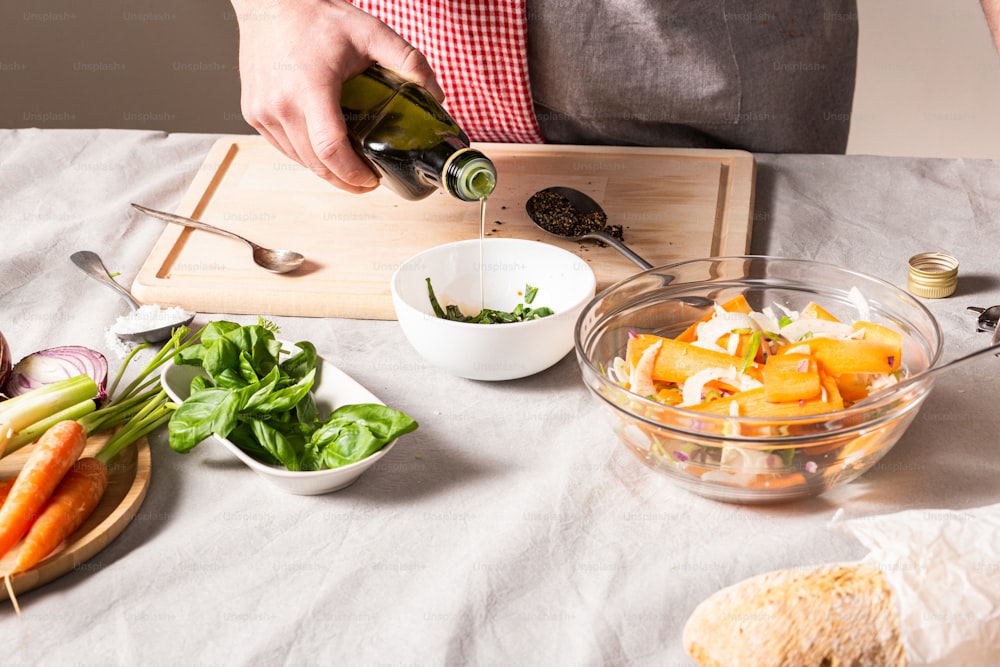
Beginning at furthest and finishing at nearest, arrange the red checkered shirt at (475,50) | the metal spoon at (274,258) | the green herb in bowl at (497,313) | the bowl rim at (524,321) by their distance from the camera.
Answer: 1. the red checkered shirt at (475,50)
2. the metal spoon at (274,258)
3. the green herb in bowl at (497,313)
4. the bowl rim at (524,321)

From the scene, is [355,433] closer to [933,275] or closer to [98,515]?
[98,515]

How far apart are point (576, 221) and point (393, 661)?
0.82 metres

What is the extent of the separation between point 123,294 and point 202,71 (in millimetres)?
2040

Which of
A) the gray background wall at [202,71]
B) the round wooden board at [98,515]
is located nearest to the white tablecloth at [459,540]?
the round wooden board at [98,515]

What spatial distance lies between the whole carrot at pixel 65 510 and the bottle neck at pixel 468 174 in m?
0.55

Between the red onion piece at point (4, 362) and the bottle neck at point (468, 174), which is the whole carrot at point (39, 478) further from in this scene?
the bottle neck at point (468, 174)

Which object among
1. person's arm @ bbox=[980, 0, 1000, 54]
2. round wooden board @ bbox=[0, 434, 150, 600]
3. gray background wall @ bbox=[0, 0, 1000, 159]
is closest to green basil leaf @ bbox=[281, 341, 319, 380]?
round wooden board @ bbox=[0, 434, 150, 600]

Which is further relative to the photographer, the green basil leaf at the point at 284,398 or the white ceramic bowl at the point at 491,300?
the white ceramic bowl at the point at 491,300

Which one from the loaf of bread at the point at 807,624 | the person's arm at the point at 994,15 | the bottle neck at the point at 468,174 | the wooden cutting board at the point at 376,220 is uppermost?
the person's arm at the point at 994,15

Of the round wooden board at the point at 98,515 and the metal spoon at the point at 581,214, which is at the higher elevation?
the round wooden board at the point at 98,515

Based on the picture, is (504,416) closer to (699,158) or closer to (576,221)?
(576,221)

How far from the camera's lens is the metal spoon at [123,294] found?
1.31m

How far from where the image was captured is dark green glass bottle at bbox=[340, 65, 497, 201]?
4.17ft

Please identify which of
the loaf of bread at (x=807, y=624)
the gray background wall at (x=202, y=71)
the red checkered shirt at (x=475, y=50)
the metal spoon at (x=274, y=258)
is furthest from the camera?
the gray background wall at (x=202, y=71)
